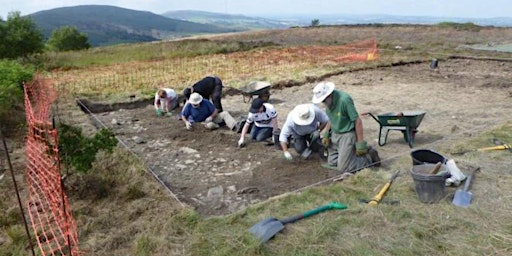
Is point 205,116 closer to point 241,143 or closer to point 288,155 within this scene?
point 241,143

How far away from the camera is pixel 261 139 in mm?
6695

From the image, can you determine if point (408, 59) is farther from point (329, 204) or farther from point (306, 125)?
point (329, 204)

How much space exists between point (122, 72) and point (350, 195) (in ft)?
41.3

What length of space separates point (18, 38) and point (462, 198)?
28975mm

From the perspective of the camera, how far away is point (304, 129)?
5711mm

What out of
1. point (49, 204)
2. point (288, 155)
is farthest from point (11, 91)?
point (288, 155)

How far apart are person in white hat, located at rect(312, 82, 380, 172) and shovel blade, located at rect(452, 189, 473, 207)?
1220 mm

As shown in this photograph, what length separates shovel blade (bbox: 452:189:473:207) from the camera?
13.7ft

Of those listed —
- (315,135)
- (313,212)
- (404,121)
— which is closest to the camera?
(313,212)

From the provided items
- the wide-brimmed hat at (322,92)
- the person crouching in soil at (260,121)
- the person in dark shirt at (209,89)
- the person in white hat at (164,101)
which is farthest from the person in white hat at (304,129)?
the person in white hat at (164,101)

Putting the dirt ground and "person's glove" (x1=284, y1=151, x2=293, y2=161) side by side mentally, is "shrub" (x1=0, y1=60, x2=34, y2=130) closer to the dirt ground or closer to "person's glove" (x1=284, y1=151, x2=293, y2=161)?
the dirt ground

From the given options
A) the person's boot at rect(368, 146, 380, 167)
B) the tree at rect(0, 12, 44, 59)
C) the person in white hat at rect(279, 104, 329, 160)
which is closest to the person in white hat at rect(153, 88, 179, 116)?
the person in white hat at rect(279, 104, 329, 160)

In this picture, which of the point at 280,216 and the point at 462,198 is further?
the point at 462,198

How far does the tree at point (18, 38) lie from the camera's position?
26.3m
